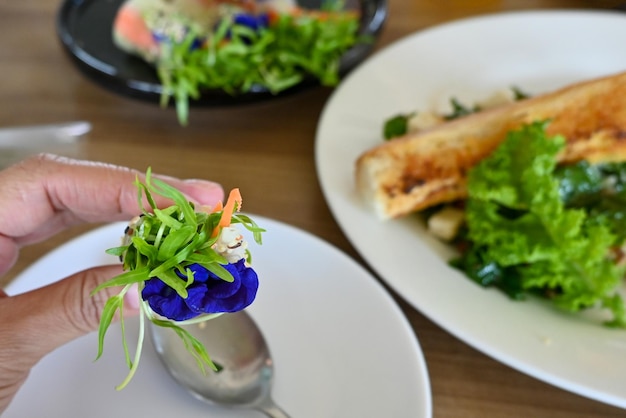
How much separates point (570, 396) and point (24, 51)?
1.29 meters

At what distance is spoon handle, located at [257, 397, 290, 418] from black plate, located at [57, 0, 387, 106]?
0.60 m

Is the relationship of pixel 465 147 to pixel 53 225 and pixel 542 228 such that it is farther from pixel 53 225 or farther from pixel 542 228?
pixel 53 225

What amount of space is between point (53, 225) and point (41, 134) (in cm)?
39

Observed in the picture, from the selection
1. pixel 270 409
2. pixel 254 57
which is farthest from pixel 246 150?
pixel 270 409

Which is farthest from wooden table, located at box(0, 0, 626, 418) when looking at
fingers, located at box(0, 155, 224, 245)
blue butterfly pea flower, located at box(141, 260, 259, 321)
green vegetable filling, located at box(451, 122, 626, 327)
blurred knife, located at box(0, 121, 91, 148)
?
blue butterfly pea flower, located at box(141, 260, 259, 321)

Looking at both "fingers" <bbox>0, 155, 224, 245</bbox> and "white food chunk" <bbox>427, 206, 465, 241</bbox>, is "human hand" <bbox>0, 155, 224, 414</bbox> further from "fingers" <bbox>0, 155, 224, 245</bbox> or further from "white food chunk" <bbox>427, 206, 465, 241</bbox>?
"white food chunk" <bbox>427, 206, 465, 241</bbox>

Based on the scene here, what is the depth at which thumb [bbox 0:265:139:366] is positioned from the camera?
0.55 meters

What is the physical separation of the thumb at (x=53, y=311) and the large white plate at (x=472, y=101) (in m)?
0.37

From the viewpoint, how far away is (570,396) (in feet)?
2.38

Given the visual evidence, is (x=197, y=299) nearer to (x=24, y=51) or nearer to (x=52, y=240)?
(x=52, y=240)

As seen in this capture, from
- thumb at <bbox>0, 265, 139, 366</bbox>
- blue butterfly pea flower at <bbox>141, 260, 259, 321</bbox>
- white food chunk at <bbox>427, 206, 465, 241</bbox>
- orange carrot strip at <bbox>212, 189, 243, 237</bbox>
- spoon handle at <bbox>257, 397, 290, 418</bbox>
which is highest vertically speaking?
orange carrot strip at <bbox>212, 189, 243, 237</bbox>

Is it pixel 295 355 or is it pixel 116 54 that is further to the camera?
pixel 116 54

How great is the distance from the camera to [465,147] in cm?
92

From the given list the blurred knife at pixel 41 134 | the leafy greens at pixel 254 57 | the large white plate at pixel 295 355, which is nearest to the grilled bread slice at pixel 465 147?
the large white plate at pixel 295 355
